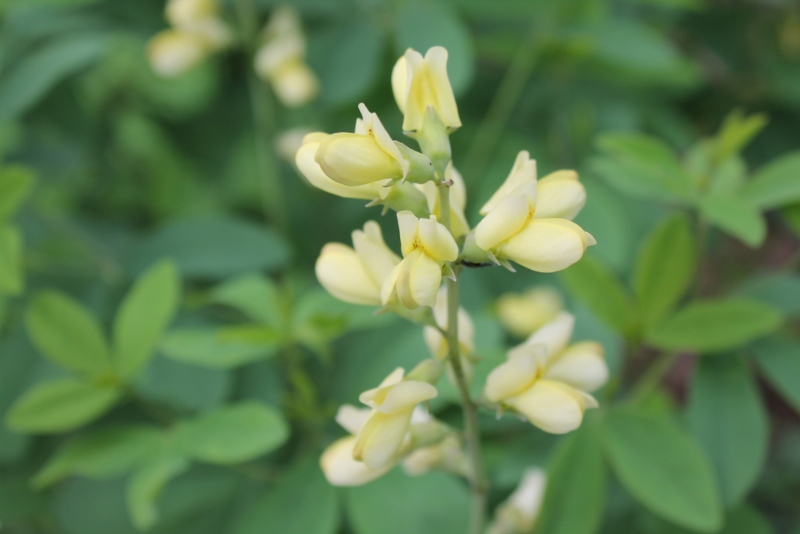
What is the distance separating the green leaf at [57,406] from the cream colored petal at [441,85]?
2.03ft

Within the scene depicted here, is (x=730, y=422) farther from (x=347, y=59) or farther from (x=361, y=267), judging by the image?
(x=347, y=59)

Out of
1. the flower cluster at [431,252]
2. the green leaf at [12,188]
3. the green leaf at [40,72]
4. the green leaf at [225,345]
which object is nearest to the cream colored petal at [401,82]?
the flower cluster at [431,252]

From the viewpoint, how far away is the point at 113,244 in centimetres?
154

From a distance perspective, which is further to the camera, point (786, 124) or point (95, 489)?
point (786, 124)

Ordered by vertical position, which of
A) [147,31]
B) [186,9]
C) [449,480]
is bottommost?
[449,480]

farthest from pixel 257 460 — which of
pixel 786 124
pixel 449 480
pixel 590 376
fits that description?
pixel 786 124

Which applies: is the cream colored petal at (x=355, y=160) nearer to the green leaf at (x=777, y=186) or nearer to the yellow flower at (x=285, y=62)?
the green leaf at (x=777, y=186)

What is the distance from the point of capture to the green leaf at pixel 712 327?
0.93 metres

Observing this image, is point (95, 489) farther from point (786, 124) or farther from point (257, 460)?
point (786, 124)

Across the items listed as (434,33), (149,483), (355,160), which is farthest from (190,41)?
(355,160)

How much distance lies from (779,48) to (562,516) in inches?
56.5

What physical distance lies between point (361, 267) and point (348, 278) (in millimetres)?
15

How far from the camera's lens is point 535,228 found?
0.59 meters

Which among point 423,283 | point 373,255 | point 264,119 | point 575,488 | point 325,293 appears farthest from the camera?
point 264,119
